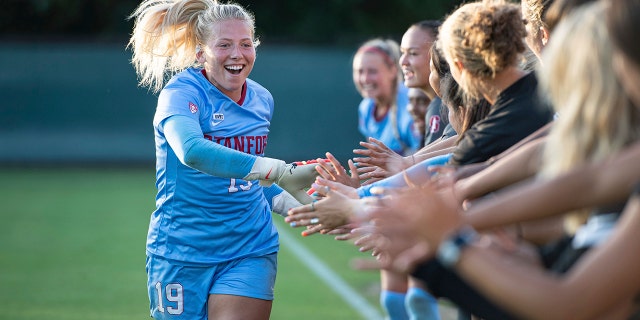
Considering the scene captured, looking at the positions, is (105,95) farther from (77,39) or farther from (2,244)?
(2,244)

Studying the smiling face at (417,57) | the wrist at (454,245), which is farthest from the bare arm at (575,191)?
the smiling face at (417,57)

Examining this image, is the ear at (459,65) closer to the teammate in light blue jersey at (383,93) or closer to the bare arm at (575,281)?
the bare arm at (575,281)

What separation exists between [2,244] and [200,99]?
7.10 metres

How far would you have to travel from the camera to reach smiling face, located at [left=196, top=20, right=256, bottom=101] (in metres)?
5.11

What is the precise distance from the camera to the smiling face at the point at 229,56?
16.8 ft

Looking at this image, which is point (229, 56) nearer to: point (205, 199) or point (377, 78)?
point (205, 199)

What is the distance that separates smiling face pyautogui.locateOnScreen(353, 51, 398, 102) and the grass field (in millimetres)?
1818

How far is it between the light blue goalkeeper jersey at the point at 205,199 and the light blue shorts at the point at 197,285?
0.16 feet

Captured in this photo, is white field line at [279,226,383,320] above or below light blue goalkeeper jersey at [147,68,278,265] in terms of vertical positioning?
below

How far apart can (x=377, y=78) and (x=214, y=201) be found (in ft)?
12.3

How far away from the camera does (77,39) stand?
69.0ft

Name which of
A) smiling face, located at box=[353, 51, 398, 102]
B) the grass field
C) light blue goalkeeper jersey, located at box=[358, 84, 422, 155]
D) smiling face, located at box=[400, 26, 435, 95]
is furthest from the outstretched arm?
smiling face, located at box=[353, 51, 398, 102]

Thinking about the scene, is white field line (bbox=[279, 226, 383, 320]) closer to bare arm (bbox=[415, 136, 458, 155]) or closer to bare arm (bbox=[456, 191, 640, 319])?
bare arm (bbox=[415, 136, 458, 155])

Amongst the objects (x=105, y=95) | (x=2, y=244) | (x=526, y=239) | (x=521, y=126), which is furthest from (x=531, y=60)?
(x=105, y=95)
